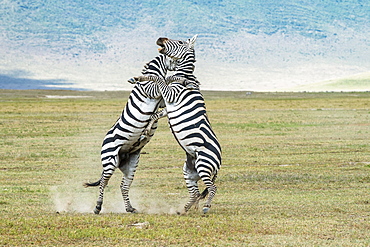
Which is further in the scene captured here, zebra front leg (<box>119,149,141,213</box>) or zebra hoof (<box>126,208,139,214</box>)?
zebra front leg (<box>119,149,141,213</box>)

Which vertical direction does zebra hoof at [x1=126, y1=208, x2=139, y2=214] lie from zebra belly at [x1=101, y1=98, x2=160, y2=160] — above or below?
below

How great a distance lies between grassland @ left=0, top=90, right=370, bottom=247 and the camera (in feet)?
30.2

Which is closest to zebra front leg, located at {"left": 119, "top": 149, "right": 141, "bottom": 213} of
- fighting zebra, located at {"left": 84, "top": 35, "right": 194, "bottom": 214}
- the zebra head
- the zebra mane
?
fighting zebra, located at {"left": 84, "top": 35, "right": 194, "bottom": 214}

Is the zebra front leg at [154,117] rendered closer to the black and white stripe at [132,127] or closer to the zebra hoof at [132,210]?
the black and white stripe at [132,127]

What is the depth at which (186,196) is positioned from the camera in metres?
13.5

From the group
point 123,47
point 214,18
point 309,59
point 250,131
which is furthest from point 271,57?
point 250,131

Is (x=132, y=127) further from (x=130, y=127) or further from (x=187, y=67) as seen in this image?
(x=187, y=67)

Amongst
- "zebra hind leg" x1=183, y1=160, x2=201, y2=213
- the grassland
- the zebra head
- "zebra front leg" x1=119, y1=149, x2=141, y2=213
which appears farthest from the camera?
"zebra front leg" x1=119, y1=149, x2=141, y2=213

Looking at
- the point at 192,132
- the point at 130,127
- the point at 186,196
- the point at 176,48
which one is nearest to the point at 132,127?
the point at 130,127

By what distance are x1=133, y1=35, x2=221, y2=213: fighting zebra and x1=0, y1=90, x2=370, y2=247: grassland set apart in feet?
2.06

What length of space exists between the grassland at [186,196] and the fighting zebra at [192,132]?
63 centimetres

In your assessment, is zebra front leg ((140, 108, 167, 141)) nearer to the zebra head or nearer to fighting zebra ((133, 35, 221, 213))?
fighting zebra ((133, 35, 221, 213))

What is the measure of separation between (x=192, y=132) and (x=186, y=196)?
116 inches

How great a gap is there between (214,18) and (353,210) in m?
174
